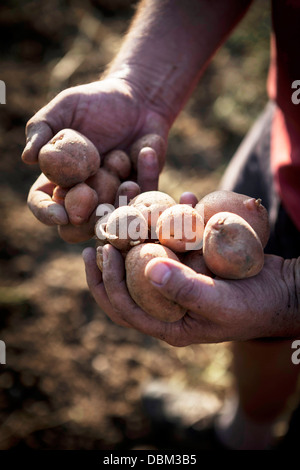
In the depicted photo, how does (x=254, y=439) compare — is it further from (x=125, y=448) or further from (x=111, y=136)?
(x=111, y=136)

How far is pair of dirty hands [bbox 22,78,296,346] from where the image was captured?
1021 millimetres

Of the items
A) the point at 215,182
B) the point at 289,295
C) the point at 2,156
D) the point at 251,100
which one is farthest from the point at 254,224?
the point at 251,100

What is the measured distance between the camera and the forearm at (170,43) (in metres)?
1.65

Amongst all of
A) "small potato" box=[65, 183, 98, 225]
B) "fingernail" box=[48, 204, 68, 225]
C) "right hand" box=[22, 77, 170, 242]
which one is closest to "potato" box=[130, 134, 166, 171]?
"right hand" box=[22, 77, 170, 242]

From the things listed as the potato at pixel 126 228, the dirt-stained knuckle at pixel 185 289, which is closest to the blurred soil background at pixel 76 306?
the potato at pixel 126 228

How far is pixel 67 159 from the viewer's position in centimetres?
130

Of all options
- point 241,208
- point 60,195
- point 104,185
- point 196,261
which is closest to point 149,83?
point 104,185

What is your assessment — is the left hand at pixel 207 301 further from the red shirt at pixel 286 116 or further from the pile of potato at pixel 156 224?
the red shirt at pixel 286 116

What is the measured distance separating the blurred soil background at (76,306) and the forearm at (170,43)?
1153 mm

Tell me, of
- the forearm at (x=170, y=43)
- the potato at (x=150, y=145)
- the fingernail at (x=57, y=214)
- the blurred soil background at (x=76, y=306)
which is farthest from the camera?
the blurred soil background at (x=76, y=306)

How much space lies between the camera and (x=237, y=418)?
2.01 m

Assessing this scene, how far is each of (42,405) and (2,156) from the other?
2034 millimetres

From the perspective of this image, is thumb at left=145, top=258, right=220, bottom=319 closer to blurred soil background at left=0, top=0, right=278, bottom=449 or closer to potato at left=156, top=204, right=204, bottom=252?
potato at left=156, top=204, right=204, bottom=252

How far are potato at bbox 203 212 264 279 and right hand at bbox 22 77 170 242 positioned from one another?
0.46 m
